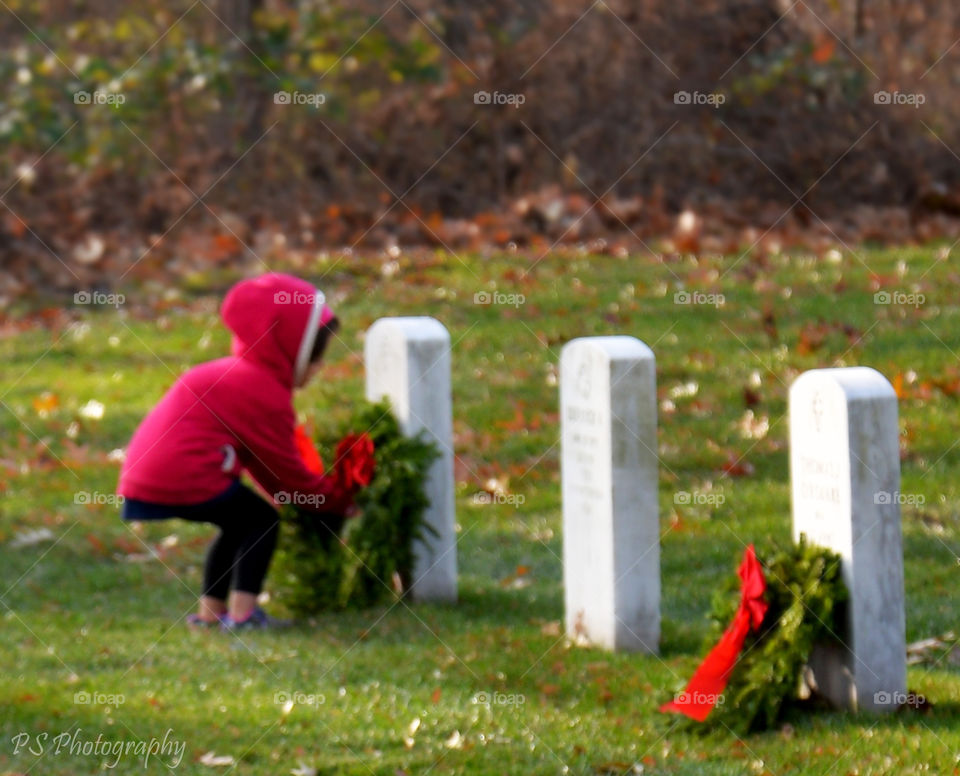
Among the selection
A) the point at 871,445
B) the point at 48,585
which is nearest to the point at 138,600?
the point at 48,585

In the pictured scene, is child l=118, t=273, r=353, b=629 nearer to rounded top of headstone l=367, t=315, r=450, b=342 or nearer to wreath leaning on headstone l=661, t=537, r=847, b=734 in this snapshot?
rounded top of headstone l=367, t=315, r=450, b=342

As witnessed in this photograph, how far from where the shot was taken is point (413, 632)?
599 centimetres

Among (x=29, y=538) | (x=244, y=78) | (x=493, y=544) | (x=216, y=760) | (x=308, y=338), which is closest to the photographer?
(x=216, y=760)

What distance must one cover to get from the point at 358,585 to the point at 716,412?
11.7 ft

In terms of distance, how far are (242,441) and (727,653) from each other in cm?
228

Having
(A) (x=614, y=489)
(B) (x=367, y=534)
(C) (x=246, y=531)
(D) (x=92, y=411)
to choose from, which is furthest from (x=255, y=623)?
(D) (x=92, y=411)

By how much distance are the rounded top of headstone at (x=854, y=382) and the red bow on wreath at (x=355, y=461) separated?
2.16 metres

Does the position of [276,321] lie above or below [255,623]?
above

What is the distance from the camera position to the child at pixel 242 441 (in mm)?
5887

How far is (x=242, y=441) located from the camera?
5.95m

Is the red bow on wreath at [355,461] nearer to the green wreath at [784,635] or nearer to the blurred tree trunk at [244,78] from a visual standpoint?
the green wreath at [784,635]

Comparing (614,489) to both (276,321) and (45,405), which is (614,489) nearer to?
(276,321)

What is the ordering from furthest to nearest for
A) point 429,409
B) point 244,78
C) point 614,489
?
point 244,78, point 429,409, point 614,489

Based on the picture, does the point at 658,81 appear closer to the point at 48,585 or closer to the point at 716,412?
the point at 716,412
